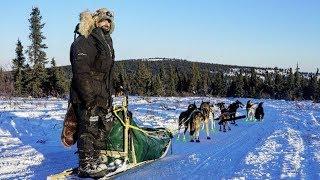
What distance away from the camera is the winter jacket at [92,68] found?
204 inches

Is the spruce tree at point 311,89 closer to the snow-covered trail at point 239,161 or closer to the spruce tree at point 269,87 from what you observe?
the spruce tree at point 269,87

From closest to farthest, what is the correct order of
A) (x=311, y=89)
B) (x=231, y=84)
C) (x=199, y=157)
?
(x=199, y=157) < (x=311, y=89) < (x=231, y=84)

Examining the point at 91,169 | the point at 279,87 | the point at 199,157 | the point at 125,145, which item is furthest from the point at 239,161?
the point at 279,87

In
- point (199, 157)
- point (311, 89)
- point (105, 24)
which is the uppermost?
point (105, 24)

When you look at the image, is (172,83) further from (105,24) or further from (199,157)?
(105,24)

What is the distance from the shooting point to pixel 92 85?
5293 millimetres

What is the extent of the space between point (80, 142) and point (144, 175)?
114 centimetres

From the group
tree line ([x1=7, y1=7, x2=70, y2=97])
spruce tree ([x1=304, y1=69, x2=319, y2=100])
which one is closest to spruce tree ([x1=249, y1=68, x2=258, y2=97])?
spruce tree ([x1=304, y1=69, x2=319, y2=100])

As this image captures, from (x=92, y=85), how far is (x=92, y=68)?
20 centimetres

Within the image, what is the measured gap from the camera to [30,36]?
165 feet

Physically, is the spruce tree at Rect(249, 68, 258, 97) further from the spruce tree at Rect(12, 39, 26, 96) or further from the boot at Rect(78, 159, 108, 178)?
the boot at Rect(78, 159, 108, 178)

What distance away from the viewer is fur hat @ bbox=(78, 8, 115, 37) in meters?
5.38

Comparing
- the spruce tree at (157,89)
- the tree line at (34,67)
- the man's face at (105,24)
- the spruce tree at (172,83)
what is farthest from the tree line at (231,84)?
the man's face at (105,24)

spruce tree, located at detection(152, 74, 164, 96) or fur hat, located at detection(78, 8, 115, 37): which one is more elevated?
fur hat, located at detection(78, 8, 115, 37)
